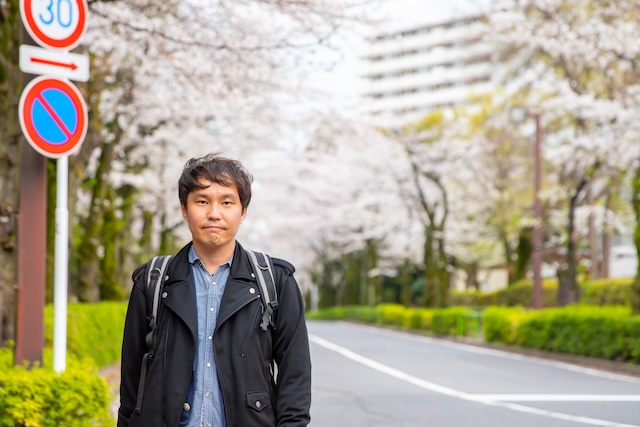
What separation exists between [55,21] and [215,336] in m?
3.64

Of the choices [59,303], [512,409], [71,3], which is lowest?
[512,409]

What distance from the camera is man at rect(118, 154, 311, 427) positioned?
2854mm

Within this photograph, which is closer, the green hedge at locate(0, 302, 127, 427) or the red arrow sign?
the green hedge at locate(0, 302, 127, 427)

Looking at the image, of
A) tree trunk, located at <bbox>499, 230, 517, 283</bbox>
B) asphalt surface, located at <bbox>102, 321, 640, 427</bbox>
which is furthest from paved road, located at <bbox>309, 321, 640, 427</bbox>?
tree trunk, located at <bbox>499, 230, 517, 283</bbox>

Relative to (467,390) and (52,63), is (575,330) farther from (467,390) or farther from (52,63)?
(52,63)

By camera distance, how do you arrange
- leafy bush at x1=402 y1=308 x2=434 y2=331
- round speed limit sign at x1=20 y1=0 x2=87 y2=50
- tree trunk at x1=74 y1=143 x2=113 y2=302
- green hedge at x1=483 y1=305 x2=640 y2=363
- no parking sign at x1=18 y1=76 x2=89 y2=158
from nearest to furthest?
no parking sign at x1=18 y1=76 x2=89 y2=158
round speed limit sign at x1=20 y1=0 x2=87 y2=50
green hedge at x1=483 y1=305 x2=640 y2=363
tree trunk at x1=74 y1=143 x2=113 y2=302
leafy bush at x1=402 y1=308 x2=434 y2=331

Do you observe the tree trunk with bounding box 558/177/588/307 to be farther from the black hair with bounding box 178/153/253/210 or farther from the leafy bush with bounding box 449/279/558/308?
the black hair with bounding box 178/153/253/210

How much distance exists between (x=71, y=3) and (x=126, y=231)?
63.8 ft

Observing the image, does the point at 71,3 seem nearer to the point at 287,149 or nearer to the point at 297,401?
the point at 297,401

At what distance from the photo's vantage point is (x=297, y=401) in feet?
9.66

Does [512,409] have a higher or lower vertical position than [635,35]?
lower

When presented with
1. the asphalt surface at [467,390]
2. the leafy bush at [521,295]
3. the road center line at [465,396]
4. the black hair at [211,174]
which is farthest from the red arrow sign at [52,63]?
the leafy bush at [521,295]

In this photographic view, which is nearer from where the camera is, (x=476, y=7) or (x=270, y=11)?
(x=270, y=11)

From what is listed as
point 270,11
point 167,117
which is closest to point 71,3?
point 270,11
